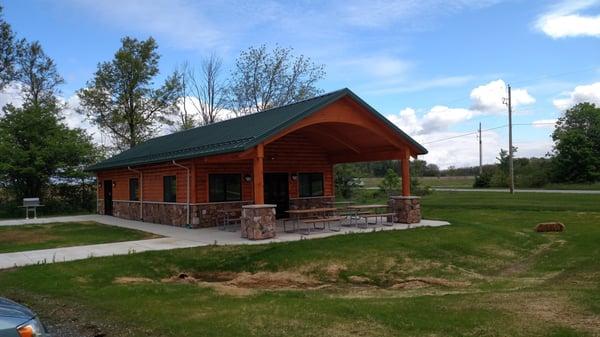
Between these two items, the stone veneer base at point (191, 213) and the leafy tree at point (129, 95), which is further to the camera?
the leafy tree at point (129, 95)

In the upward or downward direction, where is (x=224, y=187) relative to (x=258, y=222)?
upward

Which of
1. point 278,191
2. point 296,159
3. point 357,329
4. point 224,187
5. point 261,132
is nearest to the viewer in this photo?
point 357,329

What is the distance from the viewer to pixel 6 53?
104ft

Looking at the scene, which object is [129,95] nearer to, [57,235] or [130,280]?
[57,235]

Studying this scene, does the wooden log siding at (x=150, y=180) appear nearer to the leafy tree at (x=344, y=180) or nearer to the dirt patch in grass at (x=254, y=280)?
the dirt patch in grass at (x=254, y=280)

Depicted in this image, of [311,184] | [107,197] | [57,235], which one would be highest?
[311,184]

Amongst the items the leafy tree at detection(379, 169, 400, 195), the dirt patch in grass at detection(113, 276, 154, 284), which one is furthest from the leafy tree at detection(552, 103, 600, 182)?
the dirt patch in grass at detection(113, 276, 154, 284)

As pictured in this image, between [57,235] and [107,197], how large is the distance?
919 centimetres

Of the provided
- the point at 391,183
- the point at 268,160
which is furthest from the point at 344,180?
the point at 268,160

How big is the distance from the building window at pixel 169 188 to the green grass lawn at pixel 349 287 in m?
6.45

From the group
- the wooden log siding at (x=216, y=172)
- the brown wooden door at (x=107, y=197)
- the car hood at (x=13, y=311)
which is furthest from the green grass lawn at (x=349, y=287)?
the brown wooden door at (x=107, y=197)

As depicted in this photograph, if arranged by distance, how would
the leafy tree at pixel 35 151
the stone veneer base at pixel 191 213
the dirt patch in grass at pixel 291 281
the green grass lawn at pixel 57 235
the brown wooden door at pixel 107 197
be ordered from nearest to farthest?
the dirt patch in grass at pixel 291 281 < the green grass lawn at pixel 57 235 < the stone veneer base at pixel 191 213 < the brown wooden door at pixel 107 197 < the leafy tree at pixel 35 151

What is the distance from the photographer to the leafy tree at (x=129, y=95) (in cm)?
3350

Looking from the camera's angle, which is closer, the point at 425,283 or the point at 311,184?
the point at 425,283
